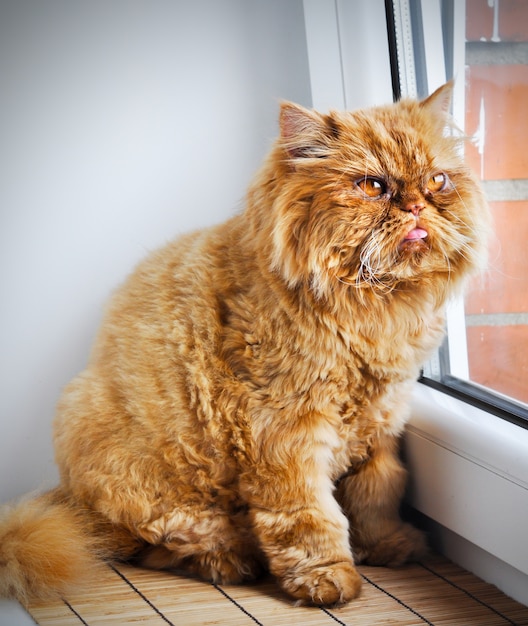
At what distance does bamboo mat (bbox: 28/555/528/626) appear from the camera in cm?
139

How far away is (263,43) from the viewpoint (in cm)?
186

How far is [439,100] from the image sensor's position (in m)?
1.42

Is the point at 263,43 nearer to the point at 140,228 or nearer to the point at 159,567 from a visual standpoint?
the point at 140,228

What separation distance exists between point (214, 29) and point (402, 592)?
124 centimetres

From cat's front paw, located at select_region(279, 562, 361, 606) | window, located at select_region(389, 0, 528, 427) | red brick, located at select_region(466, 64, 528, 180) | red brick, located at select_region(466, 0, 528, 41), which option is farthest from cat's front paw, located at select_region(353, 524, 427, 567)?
red brick, located at select_region(466, 0, 528, 41)

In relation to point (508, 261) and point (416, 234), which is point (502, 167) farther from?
point (416, 234)

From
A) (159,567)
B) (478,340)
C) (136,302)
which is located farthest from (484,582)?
(136,302)

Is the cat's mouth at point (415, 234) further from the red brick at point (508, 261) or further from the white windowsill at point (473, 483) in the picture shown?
the white windowsill at point (473, 483)

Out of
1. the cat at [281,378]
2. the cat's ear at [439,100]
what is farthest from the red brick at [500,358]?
the cat's ear at [439,100]

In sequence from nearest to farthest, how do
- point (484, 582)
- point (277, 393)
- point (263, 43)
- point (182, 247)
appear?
point (277, 393) < point (484, 582) < point (182, 247) < point (263, 43)

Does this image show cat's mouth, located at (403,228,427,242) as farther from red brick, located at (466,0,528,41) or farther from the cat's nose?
red brick, located at (466,0,528,41)

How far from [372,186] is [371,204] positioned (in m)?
0.04

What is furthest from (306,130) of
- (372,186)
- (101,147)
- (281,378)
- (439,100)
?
(101,147)

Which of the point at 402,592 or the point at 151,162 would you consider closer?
the point at 402,592
